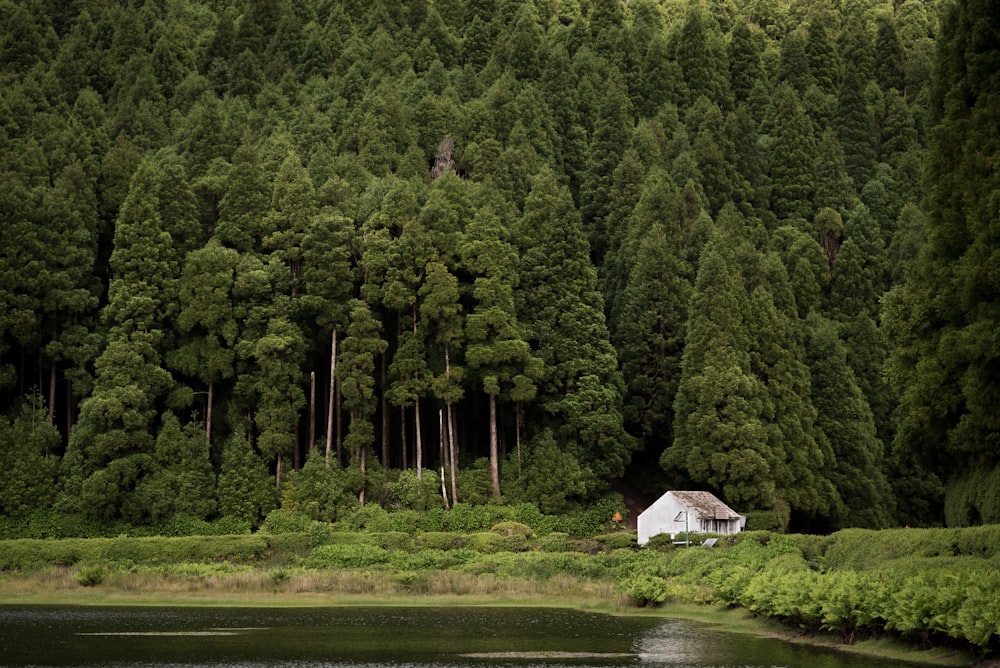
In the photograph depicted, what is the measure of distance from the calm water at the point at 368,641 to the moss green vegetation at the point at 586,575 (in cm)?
144

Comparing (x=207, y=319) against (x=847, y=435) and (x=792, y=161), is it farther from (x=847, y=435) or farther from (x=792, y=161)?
(x=792, y=161)

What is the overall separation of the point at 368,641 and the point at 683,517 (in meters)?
32.3

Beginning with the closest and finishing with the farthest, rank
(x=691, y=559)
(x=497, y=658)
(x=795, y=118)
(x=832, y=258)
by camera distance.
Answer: (x=497, y=658) < (x=691, y=559) < (x=832, y=258) < (x=795, y=118)

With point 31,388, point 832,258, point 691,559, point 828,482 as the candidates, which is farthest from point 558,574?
point 832,258

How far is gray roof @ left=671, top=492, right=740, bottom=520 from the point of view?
64812 millimetres

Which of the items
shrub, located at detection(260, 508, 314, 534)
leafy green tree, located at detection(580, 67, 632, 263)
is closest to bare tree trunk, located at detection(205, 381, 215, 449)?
shrub, located at detection(260, 508, 314, 534)

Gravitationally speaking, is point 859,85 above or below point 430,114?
above

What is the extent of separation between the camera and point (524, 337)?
72.9 m

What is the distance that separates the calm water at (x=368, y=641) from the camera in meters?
29.7

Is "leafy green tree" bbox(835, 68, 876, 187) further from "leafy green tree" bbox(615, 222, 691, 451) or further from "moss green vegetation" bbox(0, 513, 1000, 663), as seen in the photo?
"moss green vegetation" bbox(0, 513, 1000, 663)

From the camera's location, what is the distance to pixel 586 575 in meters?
52.7

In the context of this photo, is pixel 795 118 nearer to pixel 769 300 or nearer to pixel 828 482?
pixel 769 300

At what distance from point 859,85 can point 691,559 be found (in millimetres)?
72627

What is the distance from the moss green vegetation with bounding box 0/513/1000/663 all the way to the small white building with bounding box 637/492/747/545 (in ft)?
5.47
